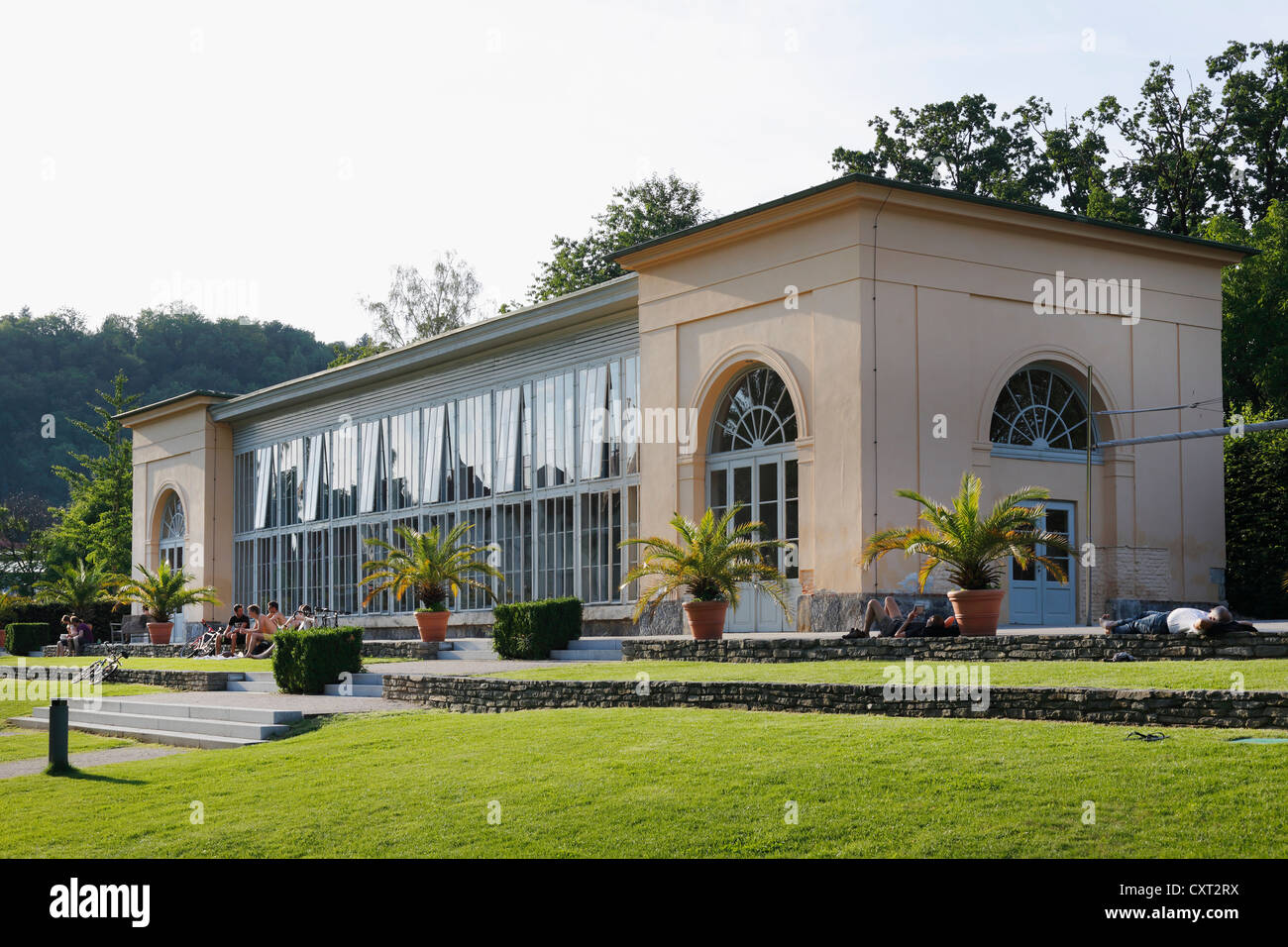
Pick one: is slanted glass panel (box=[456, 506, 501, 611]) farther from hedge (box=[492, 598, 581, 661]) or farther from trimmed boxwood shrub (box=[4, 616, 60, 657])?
trimmed boxwood shrub (box=[4, 616, 60, 657])

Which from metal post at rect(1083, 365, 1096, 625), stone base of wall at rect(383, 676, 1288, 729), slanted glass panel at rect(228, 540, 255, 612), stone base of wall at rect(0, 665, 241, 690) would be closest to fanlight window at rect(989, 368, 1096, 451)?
metal post at rect(1083, 365, 1096, 625)

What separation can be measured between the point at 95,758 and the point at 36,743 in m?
2.58

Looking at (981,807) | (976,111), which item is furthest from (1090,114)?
(981,807)

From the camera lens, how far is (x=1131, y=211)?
122 feet

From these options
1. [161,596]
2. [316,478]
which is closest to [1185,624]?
→ [161,596]

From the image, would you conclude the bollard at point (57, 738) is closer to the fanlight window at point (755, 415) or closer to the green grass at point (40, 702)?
Result: the green grass at point (40, 702)

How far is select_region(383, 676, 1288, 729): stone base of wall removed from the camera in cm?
1081

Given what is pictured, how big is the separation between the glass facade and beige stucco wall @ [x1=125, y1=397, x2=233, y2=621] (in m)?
0.43

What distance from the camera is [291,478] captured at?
41031mm

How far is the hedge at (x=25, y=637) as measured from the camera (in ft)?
126

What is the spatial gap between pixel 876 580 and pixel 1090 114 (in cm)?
2525

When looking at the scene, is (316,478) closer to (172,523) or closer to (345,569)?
(345,569)

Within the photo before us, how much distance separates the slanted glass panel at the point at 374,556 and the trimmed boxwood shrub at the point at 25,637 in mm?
9600
